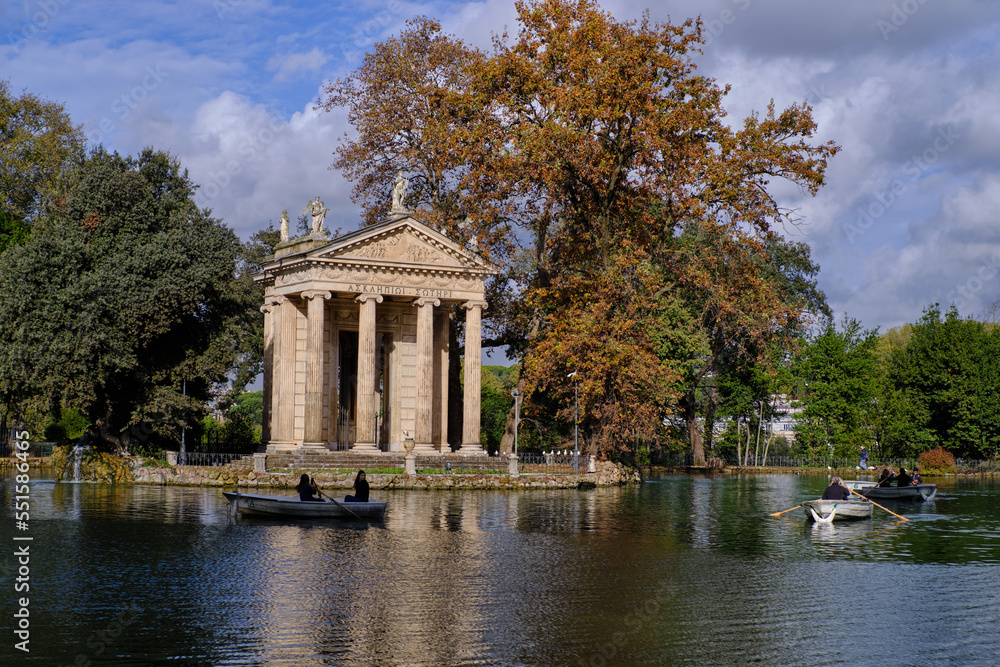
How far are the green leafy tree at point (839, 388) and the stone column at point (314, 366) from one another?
133 feet

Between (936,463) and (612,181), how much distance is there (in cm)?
3811

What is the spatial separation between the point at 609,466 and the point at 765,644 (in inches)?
1388

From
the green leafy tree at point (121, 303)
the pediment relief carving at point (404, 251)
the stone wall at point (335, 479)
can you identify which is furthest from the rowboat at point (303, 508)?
the pediment relief carving at point (404, 251)

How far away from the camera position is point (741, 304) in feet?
162

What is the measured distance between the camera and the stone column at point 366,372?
1795 inches

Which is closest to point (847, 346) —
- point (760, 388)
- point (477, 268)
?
point (760, 388)

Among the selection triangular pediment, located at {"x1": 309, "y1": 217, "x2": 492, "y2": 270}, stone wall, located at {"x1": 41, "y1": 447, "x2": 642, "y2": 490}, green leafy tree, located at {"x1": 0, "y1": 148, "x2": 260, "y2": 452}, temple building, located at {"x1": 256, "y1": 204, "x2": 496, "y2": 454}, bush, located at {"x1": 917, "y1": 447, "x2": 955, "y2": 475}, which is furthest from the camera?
bush, located at {"x1": 917, "y1": 447, "x2": 955, "y2": 475}

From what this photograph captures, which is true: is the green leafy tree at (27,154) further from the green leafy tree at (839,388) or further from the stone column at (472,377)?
the green leafy tree at (839,388)

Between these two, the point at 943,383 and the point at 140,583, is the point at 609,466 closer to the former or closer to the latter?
the point at 140,583

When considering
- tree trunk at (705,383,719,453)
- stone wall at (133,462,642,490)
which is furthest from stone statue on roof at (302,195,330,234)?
tree trunk at (705,383,719,453)

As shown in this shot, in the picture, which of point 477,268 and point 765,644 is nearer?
point 765,644

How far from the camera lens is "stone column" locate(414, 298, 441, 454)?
47.4m

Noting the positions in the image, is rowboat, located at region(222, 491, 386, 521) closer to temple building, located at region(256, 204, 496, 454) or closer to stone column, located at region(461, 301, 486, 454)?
temple building, located at region(256, 204, 496, 454)

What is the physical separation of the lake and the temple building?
15596 mm
